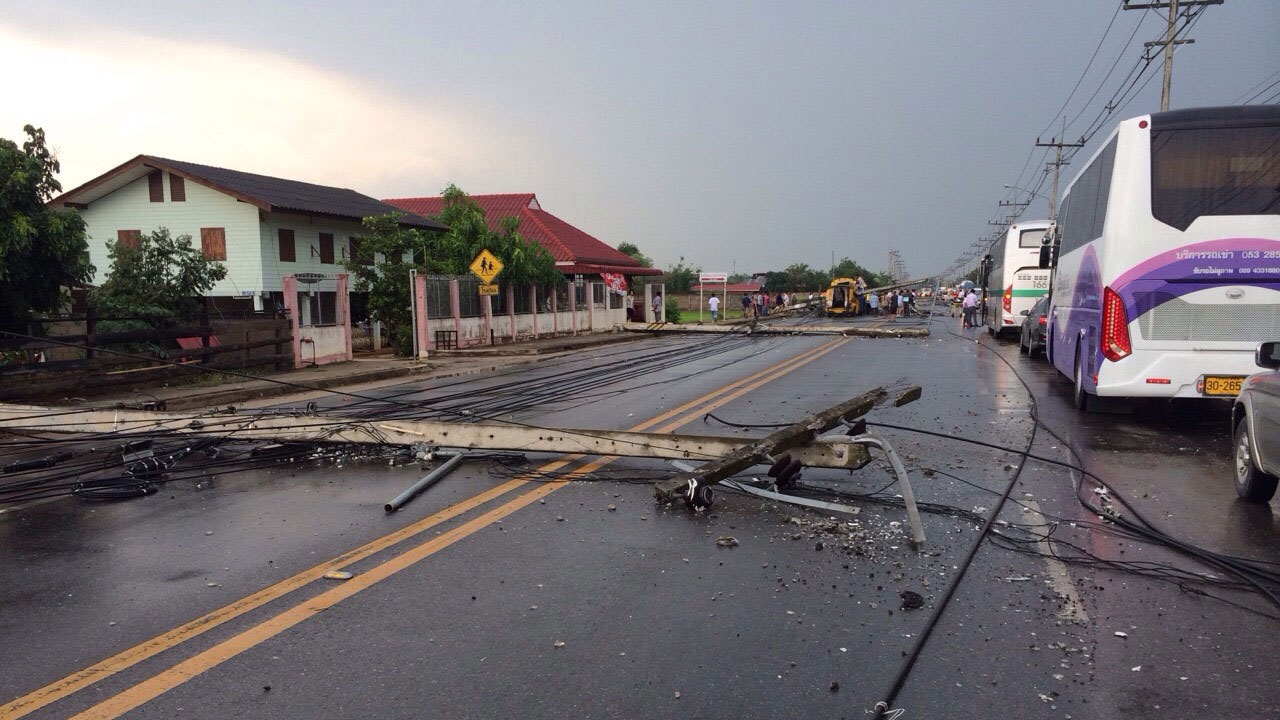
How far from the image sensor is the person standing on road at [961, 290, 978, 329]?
41594 mm

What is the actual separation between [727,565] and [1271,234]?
7.97 meters

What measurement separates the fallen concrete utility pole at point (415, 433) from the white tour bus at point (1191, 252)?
206 inches

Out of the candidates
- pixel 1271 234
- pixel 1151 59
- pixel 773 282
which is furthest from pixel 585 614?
pixel 773 282

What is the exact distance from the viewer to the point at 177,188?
31.1 meters

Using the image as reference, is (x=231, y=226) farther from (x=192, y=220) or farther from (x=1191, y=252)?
(x=1191, y=252)

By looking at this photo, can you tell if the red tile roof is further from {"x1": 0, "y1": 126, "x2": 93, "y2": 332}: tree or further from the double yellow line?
the double yellow line

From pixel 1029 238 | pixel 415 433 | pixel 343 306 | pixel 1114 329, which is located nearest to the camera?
pixel 415 433

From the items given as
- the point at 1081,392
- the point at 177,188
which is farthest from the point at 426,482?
the point at 177,188

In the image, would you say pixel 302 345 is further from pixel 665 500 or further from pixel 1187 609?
pixel 1187 609

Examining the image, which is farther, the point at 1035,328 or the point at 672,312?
the point at 672,312

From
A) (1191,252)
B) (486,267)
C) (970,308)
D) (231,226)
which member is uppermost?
(231,226)

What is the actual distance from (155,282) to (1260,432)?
19415 mm

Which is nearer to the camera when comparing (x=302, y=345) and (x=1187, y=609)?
(x=1187, y=609)

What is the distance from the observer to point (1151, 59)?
28.3 meters
